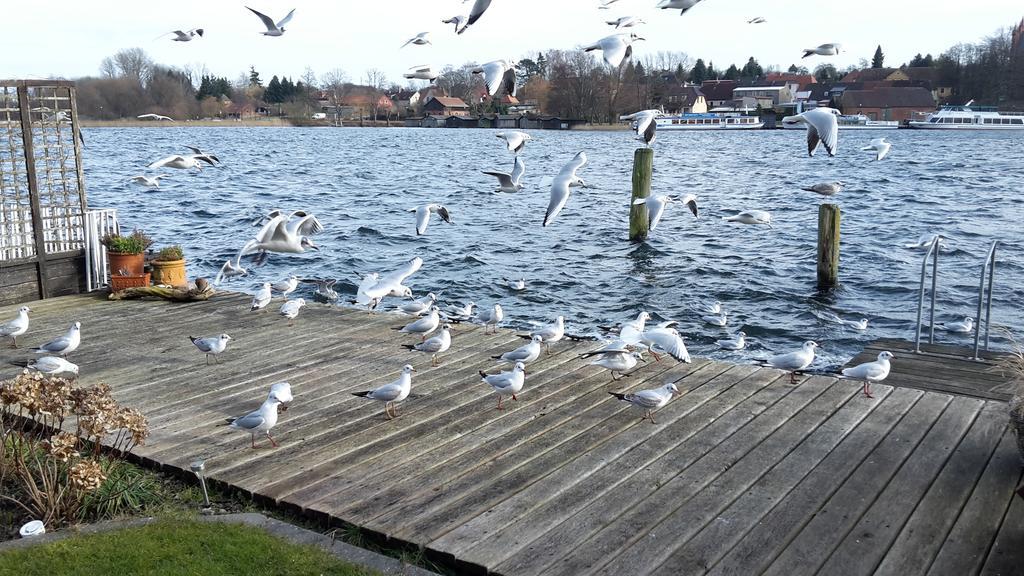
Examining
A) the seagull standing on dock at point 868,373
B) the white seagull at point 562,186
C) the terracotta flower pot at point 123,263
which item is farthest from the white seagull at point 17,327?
the seagull standing on dock at point 868,373

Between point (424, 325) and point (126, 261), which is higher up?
point (126, 261)

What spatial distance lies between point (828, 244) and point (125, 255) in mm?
11968

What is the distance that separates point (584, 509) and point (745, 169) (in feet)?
136

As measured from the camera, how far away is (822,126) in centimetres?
955

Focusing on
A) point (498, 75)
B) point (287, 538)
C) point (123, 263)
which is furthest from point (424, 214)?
point (287, 538)

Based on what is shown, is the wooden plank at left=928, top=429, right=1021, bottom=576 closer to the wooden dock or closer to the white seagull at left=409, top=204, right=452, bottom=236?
the wooden dock

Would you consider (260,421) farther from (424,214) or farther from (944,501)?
(424,214)

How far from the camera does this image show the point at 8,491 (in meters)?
4.83

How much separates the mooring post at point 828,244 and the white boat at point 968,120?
78.4m

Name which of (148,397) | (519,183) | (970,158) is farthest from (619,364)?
(970,158)

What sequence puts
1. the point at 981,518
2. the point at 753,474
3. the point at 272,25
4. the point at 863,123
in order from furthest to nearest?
the point at 863,123 → the point at 272,25 → the point at 753,474 → the point at 981,518

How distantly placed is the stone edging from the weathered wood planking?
17.3 feet

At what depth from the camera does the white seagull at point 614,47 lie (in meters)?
8.02

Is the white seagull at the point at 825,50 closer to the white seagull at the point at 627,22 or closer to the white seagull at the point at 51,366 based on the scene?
the white seagull at the point at 627,22
